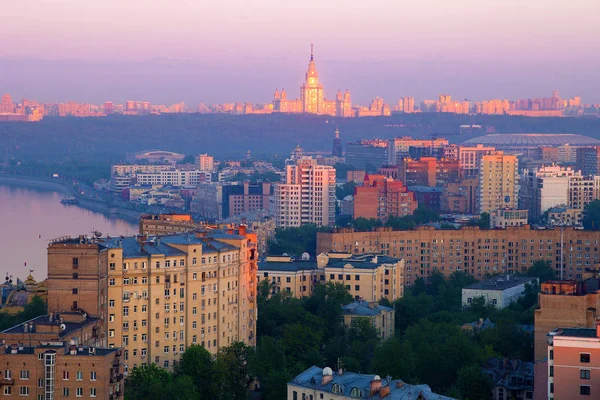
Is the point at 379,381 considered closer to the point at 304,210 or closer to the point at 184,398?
the point at 184,398

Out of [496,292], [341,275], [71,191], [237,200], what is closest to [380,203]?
[237,200]

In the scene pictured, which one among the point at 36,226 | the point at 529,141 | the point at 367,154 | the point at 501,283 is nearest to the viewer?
the point at 501,283

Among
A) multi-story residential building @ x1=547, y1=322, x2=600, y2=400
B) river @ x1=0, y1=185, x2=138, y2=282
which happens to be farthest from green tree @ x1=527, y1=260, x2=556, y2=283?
multi-story residential building @ x1=547, y1=322, x2=600, y2=400

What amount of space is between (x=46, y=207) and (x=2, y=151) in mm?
53608

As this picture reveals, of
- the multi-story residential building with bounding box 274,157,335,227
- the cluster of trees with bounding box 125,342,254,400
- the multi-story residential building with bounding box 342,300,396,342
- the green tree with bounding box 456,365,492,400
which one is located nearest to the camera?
the cluster of trees with bounding box 125,342,254,400

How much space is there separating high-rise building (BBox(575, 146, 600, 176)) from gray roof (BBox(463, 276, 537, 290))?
30.3m

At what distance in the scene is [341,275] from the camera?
19.6 meters

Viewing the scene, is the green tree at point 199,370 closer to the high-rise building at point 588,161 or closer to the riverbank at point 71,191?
the riverbank at point 71,191

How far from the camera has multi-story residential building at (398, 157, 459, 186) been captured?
44.7 meters

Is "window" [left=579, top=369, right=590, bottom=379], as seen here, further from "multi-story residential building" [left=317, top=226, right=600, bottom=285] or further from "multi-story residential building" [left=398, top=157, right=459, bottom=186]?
"multi-story residential building" [left=398, top=157, right=459, bottom=186]

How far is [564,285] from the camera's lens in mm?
14523

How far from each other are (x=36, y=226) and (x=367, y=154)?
3262 centimetres

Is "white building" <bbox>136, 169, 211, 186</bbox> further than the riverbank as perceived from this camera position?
Yes

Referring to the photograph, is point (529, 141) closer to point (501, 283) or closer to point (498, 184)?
point (498, 184)
